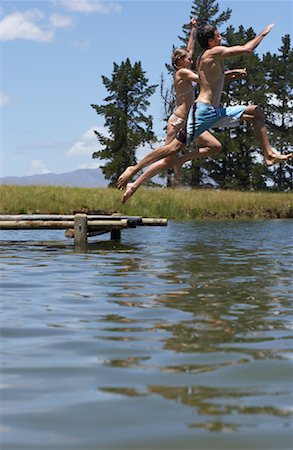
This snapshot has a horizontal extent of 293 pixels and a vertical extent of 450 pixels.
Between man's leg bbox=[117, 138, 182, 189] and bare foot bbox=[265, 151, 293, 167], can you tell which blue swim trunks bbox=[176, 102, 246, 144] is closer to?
man's leg bbox=[117, 138, 182, 189]

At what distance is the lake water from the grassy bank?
49.0ft

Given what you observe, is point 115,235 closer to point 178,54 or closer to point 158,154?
point 158,154

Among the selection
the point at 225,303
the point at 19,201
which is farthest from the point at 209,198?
the point at 225,303

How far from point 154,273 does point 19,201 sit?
14593 mm

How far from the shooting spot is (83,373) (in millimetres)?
3100

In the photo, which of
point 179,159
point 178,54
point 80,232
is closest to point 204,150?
point 179,159

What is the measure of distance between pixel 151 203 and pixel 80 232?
12.9 m

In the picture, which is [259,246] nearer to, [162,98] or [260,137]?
[260,137]

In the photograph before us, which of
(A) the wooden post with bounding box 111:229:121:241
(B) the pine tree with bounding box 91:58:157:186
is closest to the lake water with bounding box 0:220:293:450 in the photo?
(A) the wooden post with bounding box 111:229:121:241

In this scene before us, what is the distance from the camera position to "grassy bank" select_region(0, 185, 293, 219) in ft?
71.1

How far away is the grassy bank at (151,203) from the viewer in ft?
71.1

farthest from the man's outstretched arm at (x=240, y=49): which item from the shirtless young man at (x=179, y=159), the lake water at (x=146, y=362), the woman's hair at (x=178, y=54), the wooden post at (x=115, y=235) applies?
the wooden post at (x=115, y=235)

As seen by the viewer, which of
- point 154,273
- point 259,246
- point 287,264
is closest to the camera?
point 154,273

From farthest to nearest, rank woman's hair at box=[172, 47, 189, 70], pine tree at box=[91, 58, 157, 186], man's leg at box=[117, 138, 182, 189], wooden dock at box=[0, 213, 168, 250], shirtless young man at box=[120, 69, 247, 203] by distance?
pine tree at box=[91, 58, 157, 186]
wooden dock at box=[0, 213, 168, 250]
shirtless young man at box=[120, 69, 247, 203]
man's leg at box=[117, 138, 182, 189]
woman's hair at box=[172, 47, 189, 70]
